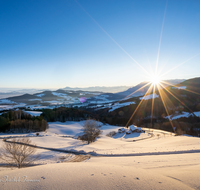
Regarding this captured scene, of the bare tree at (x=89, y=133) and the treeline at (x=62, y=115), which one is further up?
the bare tree at (x=89, y=133)

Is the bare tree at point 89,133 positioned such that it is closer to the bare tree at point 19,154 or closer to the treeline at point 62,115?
the bare tree at point 19,154

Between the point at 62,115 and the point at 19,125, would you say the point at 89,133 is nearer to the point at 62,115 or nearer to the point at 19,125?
the point at 19,125

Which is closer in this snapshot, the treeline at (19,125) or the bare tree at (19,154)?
the bare tree at (19,154)

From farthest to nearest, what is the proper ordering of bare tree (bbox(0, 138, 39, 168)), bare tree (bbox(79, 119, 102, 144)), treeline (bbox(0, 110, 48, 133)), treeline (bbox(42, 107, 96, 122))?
treeline (bbox(42, 107, 96, 122)), treeline (bbox(0, 110, 48, 133)), bare tree (bbox(79, 119, 102, 144)), bare tree (bbox(0, 138, 39, 168))

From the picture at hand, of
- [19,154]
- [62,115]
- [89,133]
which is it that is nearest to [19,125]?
[89,133]

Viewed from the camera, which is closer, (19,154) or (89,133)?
(19,154)

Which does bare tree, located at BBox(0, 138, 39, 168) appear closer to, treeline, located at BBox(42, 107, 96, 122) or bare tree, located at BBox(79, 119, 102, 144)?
bare tree, located at BBox(79, 119, 102, 144)

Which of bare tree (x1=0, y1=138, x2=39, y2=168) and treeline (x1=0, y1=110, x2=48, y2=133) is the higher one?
bare tree (x1=0, y1=138, x2=39, y2=168)

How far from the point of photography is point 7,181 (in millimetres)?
6750

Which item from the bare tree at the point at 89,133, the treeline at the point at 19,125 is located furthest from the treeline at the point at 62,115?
the bare tree at the point at 89,133

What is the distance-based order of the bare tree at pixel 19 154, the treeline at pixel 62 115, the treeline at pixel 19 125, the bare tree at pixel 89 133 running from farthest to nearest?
the treeline at pixel 62 115
the treeline at pixel 19 125
the bare tree at pixel 89 133
the bare tree at pixel 19 154

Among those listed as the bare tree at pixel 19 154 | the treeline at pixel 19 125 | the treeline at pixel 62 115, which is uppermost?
Answer: the bare tree at pixel 19 154

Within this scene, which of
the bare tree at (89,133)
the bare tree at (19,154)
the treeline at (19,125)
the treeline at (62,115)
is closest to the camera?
the bare tree at (19,154)

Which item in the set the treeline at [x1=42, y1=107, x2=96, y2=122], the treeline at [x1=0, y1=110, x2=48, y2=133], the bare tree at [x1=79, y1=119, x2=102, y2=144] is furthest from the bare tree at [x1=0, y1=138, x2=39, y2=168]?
the treeline at [x1=42, y1=107, x2=96, y2=122]
